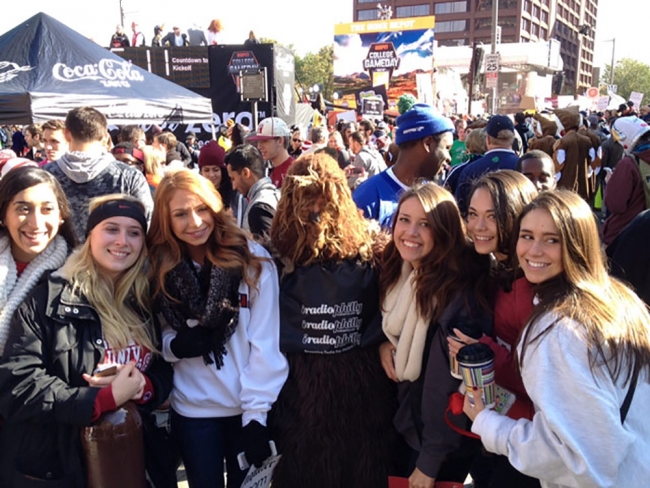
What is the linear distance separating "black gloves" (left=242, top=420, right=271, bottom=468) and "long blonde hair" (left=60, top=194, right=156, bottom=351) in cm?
53

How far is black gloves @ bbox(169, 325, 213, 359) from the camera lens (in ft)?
7.13

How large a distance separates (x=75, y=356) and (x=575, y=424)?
176 cm

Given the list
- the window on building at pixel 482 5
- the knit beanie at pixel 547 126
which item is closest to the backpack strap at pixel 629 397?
the knit beanie at pixel 547 126

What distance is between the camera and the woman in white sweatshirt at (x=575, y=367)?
151 centimetres

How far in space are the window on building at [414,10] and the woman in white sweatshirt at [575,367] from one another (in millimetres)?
88497

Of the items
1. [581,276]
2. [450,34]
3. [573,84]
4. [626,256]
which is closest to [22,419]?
[581,276]

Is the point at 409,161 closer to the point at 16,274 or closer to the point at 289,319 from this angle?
the point at 289,319

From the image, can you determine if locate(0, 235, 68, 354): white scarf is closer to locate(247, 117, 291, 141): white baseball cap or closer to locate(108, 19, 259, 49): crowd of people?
A: locate(247, 117, 291, 141): white baseball cap

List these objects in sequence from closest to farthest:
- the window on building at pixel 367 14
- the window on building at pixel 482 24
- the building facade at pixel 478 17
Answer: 1. the building facade at pixel 478 17
2. the window on building at pixel 482 24
3. the window on building at pixel 367 14

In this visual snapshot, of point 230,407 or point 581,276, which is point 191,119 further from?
point 581,276

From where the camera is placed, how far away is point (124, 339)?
209 centimetres

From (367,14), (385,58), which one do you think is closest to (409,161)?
(385,58)

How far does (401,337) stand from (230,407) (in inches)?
32.1

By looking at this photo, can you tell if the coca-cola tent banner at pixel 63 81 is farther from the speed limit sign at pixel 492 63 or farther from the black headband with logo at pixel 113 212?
the speed limit sign at pixel 492 63
